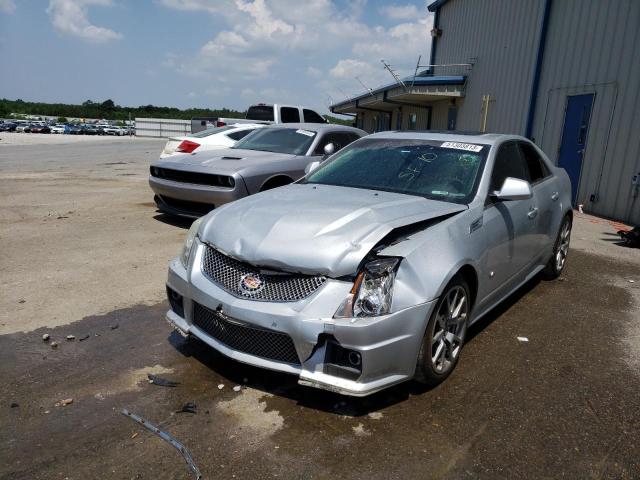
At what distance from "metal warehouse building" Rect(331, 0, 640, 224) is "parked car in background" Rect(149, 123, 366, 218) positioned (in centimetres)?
578

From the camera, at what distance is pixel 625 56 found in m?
9.70

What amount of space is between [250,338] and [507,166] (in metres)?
2.69

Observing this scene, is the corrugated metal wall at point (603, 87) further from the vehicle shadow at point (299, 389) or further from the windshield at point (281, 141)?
the vehicle shadow at point (299, 389)

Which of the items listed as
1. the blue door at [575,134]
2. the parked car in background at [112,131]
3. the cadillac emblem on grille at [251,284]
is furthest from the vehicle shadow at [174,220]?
the parked car in background at [112,131]

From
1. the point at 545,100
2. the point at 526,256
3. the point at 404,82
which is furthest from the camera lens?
the point at 404,82

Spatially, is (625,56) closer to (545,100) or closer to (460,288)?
(545,100)

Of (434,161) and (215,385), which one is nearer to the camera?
(215,385)

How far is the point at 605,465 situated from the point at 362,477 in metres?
1.25

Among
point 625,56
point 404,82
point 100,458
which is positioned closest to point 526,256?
point 100,458

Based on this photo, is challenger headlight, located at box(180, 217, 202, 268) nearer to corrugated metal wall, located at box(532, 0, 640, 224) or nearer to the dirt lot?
the dirt lot

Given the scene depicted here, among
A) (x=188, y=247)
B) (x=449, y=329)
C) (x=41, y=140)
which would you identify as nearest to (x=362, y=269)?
(x=449, y=329)

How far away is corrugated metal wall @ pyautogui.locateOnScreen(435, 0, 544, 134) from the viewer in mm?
13172

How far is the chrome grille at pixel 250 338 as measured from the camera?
2.75 m

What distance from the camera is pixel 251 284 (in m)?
2.87
